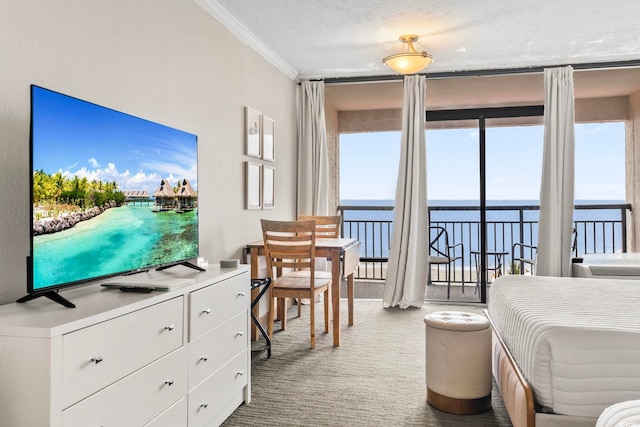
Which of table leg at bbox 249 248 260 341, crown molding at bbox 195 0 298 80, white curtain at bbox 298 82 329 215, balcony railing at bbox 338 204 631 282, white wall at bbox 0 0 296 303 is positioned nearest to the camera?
white wall at bbox 0 0 296 303

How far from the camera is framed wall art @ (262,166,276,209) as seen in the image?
168 inches

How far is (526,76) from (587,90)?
3.26 ft

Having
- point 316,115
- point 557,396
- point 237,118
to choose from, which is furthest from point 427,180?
point 557,396

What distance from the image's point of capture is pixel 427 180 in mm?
4941

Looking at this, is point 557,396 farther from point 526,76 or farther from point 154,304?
point 526,76

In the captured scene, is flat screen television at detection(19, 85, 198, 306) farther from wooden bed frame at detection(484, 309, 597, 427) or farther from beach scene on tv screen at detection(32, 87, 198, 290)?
wooden bed frame at detection(484, 309, 597, 427)

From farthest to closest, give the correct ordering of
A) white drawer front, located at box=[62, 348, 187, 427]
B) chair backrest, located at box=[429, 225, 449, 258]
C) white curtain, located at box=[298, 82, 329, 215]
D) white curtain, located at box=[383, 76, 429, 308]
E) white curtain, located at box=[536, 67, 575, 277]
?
chair backrest, located at box=[429, 225, 449, 258] < white curtain, located at box=[298, 82, 329, 215] < white curtain, located at box=[383, 76, 429, 308] < white curtain, located at box=[536, 67, 575, 277] < white drawer front, located at box=[62, 348, 187, 427]

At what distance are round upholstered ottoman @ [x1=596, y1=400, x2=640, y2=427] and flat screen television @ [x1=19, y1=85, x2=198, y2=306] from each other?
1.70m

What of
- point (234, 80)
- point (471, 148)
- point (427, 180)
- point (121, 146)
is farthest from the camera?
point (471, 148)

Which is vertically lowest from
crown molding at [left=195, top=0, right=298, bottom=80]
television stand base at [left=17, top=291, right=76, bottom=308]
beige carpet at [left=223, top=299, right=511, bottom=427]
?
beige carpet at [left=223, top=299, right=511, bottom=427]

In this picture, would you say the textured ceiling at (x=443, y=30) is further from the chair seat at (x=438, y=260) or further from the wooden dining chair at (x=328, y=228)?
the chair seat at (x=438, y=260)

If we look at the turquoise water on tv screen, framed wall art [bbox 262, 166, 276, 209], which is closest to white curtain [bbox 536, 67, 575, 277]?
framed wall art [bbox 262, 166, 276, 209]

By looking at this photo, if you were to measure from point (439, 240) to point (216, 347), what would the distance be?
4.23 m

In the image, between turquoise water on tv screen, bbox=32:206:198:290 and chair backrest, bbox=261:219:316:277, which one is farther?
chair backrest, bbox=261:219:316:277
